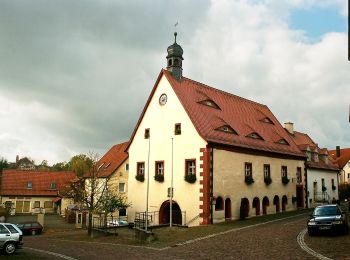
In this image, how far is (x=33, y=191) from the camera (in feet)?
214

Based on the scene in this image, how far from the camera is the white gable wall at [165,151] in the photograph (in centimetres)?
3253

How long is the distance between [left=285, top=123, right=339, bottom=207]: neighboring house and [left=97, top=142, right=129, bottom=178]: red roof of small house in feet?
72.3

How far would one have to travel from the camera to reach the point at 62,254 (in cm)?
2194

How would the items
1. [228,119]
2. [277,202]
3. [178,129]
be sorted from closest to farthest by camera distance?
[178,129]
[228,119]
[277,202]

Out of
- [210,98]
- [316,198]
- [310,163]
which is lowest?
[316,198]

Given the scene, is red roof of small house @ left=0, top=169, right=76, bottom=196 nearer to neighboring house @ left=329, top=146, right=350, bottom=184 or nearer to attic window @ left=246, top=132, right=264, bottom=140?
attic window @ left=246, top=132, right=264, bottom=140

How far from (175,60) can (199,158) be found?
10.3m

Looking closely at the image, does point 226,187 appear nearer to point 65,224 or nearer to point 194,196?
point 194,196

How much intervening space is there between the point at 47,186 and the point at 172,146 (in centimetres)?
3995

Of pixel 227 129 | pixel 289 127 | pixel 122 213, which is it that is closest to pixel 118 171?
pixel 122 213

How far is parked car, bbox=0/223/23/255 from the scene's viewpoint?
21025 mm

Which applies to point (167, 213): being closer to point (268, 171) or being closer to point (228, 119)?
point (228, 119)

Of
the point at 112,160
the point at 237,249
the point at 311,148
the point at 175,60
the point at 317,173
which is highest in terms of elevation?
the point at 175,60

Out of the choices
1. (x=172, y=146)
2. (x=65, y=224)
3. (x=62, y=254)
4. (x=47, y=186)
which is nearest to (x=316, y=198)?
(x=172, y=146)
